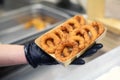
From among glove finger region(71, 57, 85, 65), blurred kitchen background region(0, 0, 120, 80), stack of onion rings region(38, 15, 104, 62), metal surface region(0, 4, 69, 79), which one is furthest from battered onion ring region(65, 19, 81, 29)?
metal surface region(0, 4, 69, 79)

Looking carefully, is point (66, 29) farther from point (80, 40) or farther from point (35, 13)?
point (35, 13)

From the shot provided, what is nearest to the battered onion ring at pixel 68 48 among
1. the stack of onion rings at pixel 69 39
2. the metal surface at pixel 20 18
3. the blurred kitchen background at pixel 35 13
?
the stack of onion rings at pixel 69 39

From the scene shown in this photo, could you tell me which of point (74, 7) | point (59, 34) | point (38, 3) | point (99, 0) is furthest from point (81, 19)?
point (38, 3)

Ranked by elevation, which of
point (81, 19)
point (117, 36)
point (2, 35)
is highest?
point (81, 19)

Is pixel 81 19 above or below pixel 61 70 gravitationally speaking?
above

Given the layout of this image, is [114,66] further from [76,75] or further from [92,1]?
[92,1]

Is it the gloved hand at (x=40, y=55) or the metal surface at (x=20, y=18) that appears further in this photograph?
the metal surface at (x=20, y=18)

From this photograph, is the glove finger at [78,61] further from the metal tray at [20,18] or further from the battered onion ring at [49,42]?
the metal tray at [20,18]

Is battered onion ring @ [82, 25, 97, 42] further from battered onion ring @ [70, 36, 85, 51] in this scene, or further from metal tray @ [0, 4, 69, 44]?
metal tray @ [0, 4, 69, 44]
